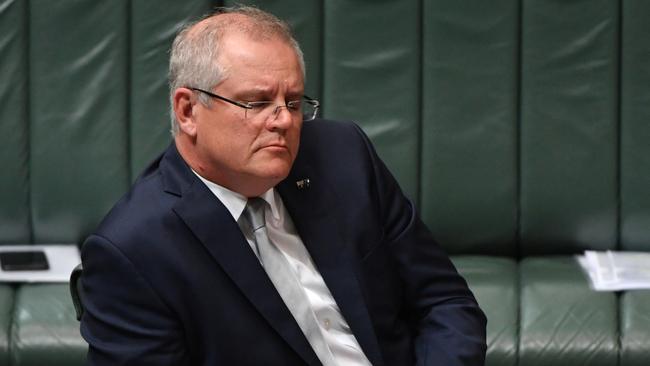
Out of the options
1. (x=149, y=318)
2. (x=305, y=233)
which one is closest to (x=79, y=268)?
(x=149, y=318)

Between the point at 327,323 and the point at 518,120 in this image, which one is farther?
the point at 518,120

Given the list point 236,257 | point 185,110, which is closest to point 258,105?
point 185,110

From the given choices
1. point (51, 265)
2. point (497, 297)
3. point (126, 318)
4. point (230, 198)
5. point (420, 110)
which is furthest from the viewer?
point (420, 110)

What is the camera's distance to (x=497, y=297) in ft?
10.1

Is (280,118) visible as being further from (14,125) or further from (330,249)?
(14,125)

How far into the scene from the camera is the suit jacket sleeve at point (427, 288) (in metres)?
1.99

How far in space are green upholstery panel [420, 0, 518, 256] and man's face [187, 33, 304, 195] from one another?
147 cm

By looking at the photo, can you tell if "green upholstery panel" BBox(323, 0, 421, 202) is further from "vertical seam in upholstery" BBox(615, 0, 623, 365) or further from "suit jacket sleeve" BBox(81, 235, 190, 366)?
"suit jacket sleeve" BBox(81, 235, 190, 366)

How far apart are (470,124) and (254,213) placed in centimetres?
148

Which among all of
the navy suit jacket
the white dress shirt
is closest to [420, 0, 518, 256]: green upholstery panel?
the navy suit jacket

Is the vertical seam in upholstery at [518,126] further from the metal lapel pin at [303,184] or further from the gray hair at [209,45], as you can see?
the gray hair at [209,45]

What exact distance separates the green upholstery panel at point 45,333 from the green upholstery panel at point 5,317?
0.01 m

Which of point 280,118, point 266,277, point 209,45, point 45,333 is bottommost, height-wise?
point 45,333

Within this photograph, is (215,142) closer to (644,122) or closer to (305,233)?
(305,233)
